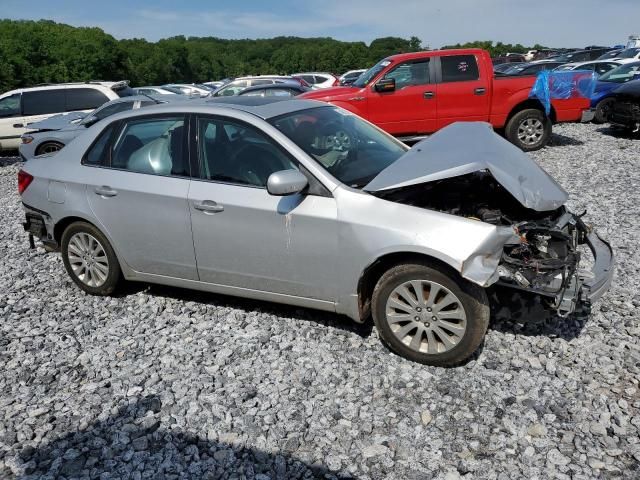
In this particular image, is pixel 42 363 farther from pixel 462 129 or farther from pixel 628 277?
pixel 628 277

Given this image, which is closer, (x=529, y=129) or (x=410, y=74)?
(x=410, y=74)

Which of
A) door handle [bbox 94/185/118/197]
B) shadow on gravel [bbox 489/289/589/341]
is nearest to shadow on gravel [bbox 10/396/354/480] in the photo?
shadow on gravel [bbox 489/289/589/341]

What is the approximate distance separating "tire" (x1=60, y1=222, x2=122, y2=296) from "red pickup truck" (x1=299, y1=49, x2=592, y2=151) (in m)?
6.42

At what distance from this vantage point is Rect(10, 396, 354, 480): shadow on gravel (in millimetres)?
2953

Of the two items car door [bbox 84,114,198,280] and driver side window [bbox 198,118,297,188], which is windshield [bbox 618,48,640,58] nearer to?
driver side window [bbox 198,118,297,188]

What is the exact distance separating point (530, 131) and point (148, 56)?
194 feet

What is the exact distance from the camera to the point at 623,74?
14.5 metres

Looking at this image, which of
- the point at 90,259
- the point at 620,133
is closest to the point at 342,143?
the point at 90,259

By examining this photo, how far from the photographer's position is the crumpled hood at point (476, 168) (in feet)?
11.9

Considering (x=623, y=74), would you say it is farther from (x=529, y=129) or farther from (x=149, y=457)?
(x=149, y=457)

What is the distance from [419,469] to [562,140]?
11012mm

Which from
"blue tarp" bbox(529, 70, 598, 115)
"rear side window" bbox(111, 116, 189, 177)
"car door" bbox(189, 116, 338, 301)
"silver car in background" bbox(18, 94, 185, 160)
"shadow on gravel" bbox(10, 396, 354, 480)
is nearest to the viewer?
"shadow on gravel" bbox(10, 396, 354, 480)

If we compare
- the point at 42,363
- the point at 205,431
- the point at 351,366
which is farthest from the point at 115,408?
the point at 351,366

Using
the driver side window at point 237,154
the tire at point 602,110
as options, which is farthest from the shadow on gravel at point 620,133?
the driver side window at point 237,154
